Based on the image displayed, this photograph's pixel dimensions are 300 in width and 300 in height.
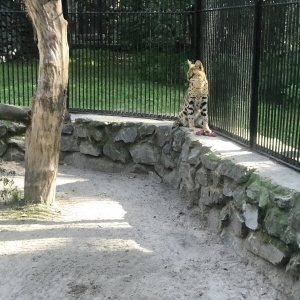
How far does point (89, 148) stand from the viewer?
9.25 meters

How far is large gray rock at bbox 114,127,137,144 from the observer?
888cm

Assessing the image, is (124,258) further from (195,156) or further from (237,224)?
(195,156)

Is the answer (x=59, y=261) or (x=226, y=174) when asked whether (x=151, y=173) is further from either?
(x=59, y=261)

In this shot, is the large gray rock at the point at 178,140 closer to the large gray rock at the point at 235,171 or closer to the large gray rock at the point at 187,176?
the large gray rock at the point at 187,176

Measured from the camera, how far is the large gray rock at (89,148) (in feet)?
30.2

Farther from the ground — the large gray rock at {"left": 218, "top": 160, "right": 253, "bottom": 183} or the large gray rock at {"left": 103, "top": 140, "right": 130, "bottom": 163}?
the large gray rock at {"left": 218, "top": 160, "right": 253, "bottom": 183}

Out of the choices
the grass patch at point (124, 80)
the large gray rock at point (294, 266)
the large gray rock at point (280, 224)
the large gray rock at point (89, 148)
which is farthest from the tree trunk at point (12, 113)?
the large gray rock at point (294, 266)

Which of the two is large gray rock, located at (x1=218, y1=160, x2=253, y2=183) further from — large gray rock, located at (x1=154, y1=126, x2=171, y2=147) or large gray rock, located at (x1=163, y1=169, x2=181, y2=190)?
large gray rock, located at (x1=154, y1=126, x2=171, y2=147)

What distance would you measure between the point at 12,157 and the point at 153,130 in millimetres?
2460

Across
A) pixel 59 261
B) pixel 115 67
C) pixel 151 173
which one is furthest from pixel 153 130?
pixel 59 261

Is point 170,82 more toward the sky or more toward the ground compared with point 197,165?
more toward the sky

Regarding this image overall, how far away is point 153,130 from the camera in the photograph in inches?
344

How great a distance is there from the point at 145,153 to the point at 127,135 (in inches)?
15.9

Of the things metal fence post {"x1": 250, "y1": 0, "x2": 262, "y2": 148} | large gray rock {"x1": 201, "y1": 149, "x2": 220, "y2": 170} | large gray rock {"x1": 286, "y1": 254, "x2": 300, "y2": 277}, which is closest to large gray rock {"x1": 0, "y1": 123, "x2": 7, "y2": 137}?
large gray rock {"x1": 201, "y1": 149, "x2": 220, "y2": 170}
